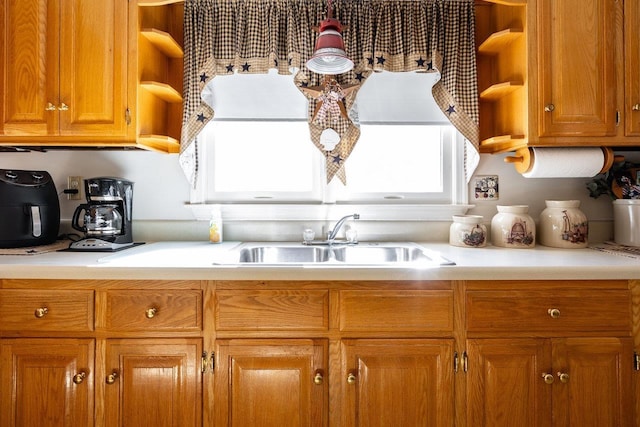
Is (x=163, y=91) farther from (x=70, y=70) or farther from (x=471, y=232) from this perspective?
(x=471, y=232)

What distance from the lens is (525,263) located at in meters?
1.33

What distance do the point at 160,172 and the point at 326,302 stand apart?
1190 mm

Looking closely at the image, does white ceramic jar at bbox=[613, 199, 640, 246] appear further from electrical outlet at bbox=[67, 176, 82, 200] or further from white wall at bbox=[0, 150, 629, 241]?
electrical outlet at bbox=[67, 176, 82, 200]

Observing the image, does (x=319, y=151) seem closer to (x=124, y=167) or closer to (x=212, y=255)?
(x=212, y=255)

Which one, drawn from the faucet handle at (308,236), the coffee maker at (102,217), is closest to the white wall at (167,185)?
the faucet handle at (308,236)

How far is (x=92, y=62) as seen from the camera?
1557 mm

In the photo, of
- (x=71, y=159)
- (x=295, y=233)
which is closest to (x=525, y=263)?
(x=295, y=233)

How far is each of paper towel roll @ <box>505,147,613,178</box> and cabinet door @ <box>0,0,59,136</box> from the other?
2101 millimetres

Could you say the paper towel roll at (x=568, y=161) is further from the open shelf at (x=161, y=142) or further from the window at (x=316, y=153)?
the open shelf at (x=161, y=142)

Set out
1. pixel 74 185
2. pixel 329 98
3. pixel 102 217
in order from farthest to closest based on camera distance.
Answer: pixel 74 185, pixel 329 98, pixel 102 217

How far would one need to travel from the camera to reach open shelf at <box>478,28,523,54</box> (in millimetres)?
1601

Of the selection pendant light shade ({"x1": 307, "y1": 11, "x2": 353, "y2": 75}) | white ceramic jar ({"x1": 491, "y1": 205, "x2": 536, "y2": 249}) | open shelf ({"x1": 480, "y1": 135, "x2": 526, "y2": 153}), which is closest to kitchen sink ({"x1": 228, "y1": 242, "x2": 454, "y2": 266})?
white ceramic jar ({"x1": 491, "y1": 205, "x2": 536, "y2": 249})

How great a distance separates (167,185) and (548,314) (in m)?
1.79

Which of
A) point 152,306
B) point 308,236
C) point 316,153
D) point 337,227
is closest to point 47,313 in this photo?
point 152,306
